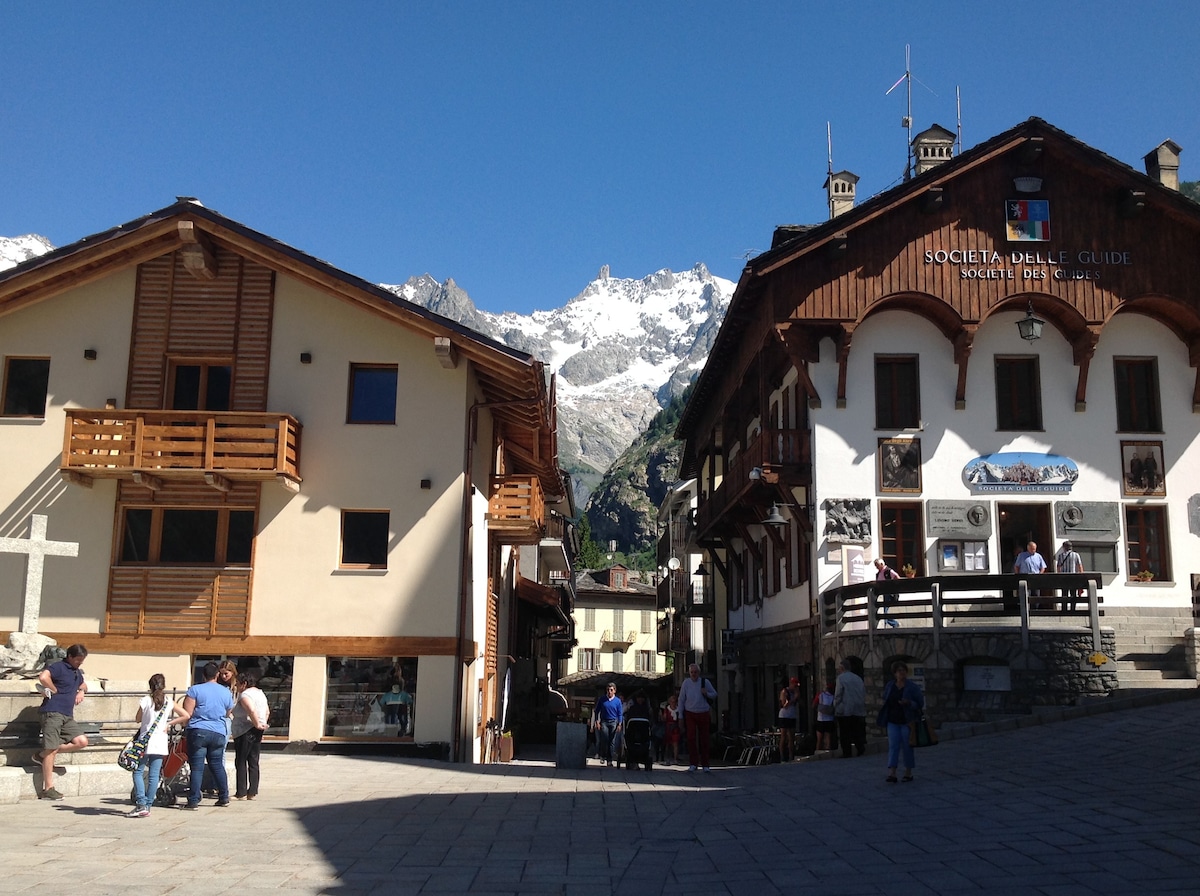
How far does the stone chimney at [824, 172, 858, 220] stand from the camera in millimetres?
33094

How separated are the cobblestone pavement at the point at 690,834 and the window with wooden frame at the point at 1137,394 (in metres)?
10.5

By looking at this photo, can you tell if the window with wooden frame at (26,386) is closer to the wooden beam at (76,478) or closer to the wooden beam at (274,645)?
the wooden beam at (76,478)

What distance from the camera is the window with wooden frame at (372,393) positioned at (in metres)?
23.7

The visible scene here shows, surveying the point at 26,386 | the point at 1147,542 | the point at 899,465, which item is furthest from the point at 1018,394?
the point at 26,386

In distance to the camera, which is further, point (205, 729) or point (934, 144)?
point (934, 144)

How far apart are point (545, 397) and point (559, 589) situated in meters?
22.5

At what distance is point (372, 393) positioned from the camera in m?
23.9

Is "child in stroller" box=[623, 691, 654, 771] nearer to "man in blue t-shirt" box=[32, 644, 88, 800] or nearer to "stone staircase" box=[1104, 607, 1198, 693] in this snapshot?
"stone staircase" box=[1104, 607, 1198, 693]

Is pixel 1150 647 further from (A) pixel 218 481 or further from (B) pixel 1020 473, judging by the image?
(A) pixel 218 481

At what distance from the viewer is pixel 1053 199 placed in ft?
84.4

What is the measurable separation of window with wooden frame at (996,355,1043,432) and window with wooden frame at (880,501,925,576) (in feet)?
9.14

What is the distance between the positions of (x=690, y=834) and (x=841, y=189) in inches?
993

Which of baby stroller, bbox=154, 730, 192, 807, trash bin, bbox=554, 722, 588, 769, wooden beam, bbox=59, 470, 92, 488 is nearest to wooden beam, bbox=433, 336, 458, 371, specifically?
wooden beam, bbox=59, 470, 92, 488

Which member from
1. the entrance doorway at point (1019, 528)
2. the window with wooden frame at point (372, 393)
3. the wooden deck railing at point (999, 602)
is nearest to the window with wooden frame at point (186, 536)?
the window with wooden frame at point (372, 393)
